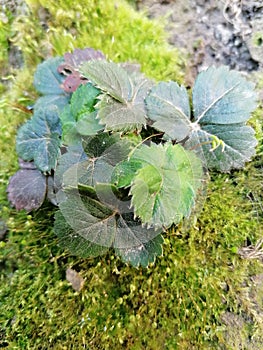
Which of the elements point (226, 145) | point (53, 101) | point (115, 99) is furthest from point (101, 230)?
point (53, 101)

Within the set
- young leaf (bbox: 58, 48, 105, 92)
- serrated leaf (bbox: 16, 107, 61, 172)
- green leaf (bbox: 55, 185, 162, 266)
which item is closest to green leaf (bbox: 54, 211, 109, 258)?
green leaf (bbox: 55, 185, 162, 266)

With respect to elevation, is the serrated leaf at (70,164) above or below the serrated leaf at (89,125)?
below

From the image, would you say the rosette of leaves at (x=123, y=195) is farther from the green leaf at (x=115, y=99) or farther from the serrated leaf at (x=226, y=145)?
the serrated leaf at (x=226, y=145)

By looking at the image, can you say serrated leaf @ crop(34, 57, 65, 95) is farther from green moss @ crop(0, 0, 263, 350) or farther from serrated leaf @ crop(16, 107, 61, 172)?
green moss @ crop(0, 0, 263, 350)

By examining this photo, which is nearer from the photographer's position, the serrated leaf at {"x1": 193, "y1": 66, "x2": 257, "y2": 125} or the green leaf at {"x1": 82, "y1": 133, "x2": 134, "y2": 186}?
the green leaf at {"x1": 82, "y1": 133, "x2": 134, "y2": 186}

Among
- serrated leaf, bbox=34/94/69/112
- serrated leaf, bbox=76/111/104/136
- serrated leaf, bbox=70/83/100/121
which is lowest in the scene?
serrated leaf, bbox=34/94/69/112

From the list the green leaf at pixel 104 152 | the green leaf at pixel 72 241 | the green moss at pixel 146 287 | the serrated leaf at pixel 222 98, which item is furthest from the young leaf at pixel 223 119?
the green leaf at pixel 72 241

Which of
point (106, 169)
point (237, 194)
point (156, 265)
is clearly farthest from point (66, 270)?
point (237, 194)
